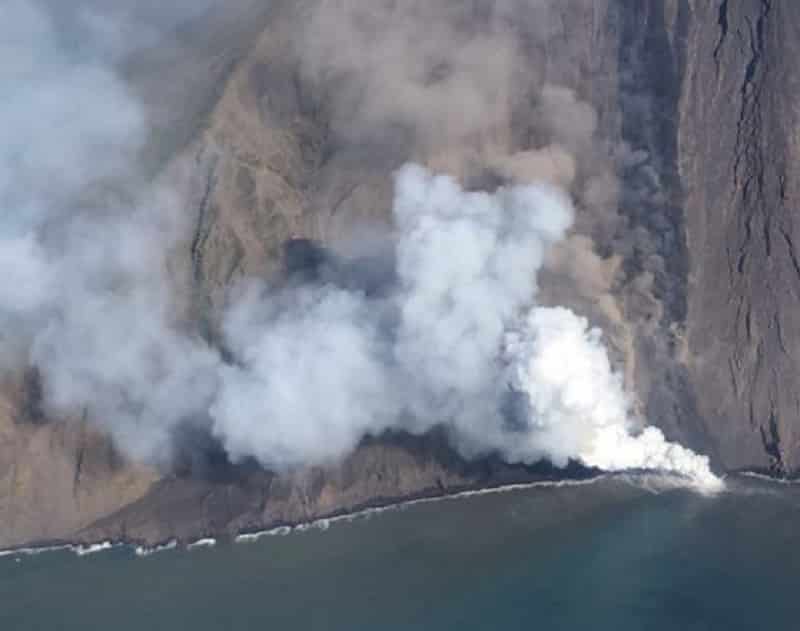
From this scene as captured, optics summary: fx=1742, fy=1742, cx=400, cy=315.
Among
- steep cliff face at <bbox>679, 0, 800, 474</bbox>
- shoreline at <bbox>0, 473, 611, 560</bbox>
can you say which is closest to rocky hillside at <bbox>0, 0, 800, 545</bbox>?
steep cliff face at <bbox>679, 0, 800, 474</bbox>

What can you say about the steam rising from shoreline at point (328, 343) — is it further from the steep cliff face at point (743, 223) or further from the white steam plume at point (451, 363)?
the steep cliff face at point (743, 223)

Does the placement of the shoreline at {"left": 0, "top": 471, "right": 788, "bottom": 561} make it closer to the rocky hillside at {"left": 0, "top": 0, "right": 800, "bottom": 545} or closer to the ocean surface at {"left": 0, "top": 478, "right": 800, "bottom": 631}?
the ocean surface at {"left": 0, "top": 478, "right": 800, "bottom": 631}

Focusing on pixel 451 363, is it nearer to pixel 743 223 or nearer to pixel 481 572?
pixel 481 572

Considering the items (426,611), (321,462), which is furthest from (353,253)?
(426,611)

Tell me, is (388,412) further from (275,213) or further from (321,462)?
(275,213)

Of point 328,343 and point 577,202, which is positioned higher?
point 577,202

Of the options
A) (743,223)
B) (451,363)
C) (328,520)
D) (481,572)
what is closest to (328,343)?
(451,363)

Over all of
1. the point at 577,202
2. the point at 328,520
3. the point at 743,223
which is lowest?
the point at 328,520
